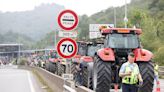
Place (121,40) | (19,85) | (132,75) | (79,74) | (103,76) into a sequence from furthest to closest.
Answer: (19,85)
(79,74)
(121,40)
(103,76)
(132,75)

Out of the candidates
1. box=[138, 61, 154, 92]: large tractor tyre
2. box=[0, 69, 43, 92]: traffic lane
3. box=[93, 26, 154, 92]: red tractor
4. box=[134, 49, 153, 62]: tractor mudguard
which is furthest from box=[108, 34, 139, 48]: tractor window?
box=[0, 69, 43, 92]: traffic lane

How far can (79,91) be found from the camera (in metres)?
13.6

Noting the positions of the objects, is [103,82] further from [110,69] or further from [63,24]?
[63,24]

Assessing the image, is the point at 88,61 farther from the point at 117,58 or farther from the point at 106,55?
the point at 106,55

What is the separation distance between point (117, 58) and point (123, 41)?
72 centimetres

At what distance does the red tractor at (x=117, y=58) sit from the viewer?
1576cm

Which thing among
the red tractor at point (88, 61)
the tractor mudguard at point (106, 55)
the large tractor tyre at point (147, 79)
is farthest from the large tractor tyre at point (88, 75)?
the large tractor tyre at point (147, 79)

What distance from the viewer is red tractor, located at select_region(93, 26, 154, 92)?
1576 cm

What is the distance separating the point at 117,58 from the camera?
16922mm

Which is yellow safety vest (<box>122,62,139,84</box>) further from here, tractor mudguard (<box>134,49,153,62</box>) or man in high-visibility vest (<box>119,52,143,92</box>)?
tractor mudguard (<box>134,49,153,62</box>)

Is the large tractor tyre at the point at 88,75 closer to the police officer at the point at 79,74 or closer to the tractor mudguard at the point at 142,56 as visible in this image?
the police officer at the point at 79,74

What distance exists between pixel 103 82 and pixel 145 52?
1.83 metres

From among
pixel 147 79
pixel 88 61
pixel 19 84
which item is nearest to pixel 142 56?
pixel 147 79

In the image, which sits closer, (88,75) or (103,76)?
(103,76)
